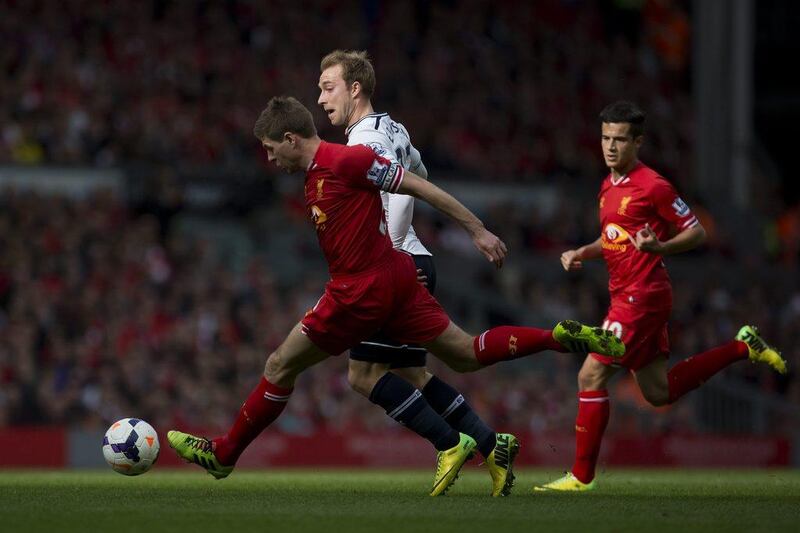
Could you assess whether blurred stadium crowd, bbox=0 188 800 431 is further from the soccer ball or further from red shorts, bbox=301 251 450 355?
red shorts, bbox=301 251 450 355

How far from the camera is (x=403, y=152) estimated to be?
8141 mm

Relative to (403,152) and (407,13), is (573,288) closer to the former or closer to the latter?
(407,13)

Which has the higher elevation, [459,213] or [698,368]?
[459,213]

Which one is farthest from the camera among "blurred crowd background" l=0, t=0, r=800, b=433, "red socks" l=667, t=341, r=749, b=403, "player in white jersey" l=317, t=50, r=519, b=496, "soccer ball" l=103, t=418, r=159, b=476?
"blurred crowd background" l=0, t=0, r=800, b=433

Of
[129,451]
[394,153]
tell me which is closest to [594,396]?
[394,153]

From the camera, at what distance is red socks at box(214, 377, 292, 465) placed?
309 inches

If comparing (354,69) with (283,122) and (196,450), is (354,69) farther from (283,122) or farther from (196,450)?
(196,450)

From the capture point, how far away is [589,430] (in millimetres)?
8523

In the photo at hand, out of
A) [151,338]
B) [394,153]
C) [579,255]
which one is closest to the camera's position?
[394,153]

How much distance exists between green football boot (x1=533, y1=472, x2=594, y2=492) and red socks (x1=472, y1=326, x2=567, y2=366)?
3.64 feet

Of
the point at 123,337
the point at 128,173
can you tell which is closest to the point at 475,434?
the point at 123,337

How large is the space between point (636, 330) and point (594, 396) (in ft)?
1.50

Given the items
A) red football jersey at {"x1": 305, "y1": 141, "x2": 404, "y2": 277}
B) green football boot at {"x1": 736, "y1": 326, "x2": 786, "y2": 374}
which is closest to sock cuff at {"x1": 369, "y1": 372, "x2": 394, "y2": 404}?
red football jersey at {"x1": 305, "y1": 141, "x2": 404, "y2": 277}

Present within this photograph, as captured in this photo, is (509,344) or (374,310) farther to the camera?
(509,344)
